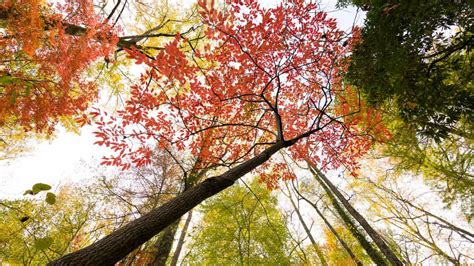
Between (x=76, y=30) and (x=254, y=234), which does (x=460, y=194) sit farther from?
(x=76, y=30)

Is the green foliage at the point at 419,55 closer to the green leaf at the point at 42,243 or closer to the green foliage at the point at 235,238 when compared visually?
the green leaf at the point at 42,243

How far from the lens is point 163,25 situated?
691 centimetres

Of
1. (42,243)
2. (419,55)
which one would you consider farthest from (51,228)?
(419,55)

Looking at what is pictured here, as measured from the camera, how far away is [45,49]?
518cm

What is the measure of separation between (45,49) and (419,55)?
7.36 metres

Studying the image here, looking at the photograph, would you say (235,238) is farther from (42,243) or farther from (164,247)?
(42,243)

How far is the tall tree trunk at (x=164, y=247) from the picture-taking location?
228 inches

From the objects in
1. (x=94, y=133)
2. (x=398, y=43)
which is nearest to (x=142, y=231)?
(x=94, y=133)

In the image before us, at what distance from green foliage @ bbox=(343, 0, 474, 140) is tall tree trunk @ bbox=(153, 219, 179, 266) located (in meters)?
6.27

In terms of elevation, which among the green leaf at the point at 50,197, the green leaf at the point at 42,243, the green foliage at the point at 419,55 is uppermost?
the green foliage at the point at 419,55

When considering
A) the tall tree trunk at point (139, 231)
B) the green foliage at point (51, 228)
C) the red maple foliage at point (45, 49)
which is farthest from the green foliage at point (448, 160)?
the green foliage at point (51, 228)

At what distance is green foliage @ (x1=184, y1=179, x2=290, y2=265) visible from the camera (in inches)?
336

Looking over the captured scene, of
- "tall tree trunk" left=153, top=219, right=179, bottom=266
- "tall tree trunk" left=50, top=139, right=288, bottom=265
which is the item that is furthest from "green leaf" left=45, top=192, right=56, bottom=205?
"tall tree trunk" left=153, top=219, right=179, bottom=266

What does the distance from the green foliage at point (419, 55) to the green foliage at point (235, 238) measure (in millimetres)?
A: 5952
